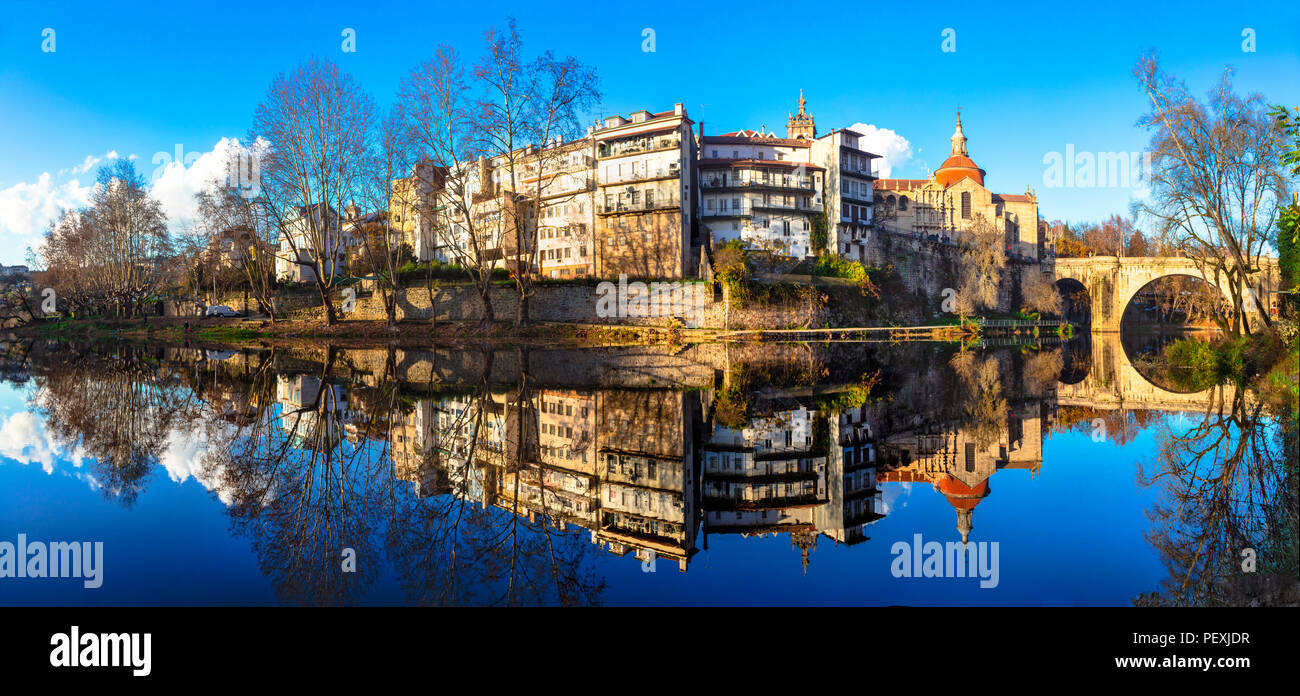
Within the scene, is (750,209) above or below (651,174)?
below

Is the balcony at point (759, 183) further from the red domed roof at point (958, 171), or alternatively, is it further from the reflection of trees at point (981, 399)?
the reflection of trees at point (981, 399)

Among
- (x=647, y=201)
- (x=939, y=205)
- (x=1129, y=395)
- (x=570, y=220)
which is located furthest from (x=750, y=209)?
(x=1129, y=395)

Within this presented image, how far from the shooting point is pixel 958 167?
6975 cm

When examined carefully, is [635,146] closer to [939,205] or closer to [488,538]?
[939,205]

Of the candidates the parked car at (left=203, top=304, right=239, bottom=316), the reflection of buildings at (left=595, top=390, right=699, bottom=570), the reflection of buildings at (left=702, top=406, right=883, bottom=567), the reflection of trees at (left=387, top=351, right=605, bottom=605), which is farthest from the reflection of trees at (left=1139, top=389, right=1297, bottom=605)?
the parked car at (left=203, top=304, right=239, bottom=316)

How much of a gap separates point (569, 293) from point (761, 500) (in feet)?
115

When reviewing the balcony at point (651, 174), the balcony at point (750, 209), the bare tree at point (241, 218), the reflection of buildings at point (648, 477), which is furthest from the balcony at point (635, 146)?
the reflection of buildings at point (648, 477)

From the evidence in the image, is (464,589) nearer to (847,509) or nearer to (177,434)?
(847,509)

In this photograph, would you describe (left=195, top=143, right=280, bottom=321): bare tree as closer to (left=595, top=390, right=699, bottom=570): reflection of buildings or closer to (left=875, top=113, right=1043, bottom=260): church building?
(left=595, top=390, right=699, bottom=570): reflection of buildings

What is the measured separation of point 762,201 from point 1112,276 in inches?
1528

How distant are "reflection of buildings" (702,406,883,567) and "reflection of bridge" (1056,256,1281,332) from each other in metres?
66.2

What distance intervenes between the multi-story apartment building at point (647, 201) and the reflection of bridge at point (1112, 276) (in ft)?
141

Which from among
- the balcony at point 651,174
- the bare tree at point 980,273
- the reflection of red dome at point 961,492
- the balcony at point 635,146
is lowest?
the reflection of red dome at point 961,492

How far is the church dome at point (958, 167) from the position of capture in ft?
225
